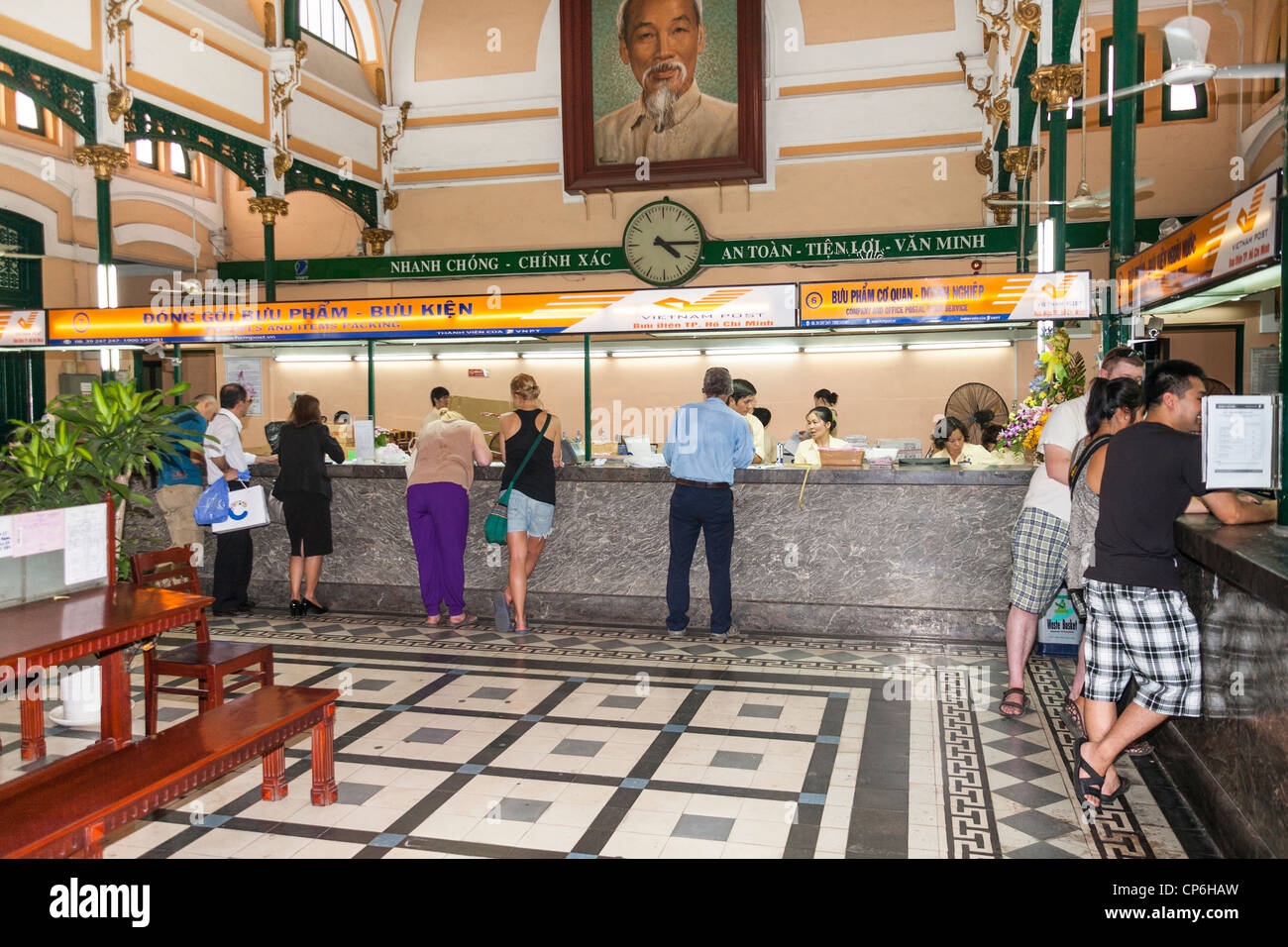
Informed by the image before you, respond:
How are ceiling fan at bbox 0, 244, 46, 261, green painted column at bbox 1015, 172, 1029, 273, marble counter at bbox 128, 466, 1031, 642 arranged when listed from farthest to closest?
ceiling fan at bbox 0, 244, 46, 261 < green painted column at bbox 1015, 172, 1029, 273 < marble counter at bbox 128, 466, 1031, 642

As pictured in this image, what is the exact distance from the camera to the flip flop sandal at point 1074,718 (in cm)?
406

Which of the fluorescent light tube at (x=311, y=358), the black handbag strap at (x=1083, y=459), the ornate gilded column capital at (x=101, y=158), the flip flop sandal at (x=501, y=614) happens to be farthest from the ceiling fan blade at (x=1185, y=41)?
the ornate gilded column capital at (x=101, y=158)

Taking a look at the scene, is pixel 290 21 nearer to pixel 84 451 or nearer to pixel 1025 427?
pixel 84 451

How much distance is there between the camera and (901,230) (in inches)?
442

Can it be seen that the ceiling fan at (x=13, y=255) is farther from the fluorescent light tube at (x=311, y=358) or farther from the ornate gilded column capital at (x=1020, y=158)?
the ornate gilded column capital at (x=1020, y=158)

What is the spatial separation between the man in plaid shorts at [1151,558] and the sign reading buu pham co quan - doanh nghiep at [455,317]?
3.16m

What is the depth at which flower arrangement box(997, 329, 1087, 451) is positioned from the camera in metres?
5.47

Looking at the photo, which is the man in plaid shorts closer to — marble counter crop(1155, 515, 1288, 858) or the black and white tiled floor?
marble counter crop(1155, 515, 1288, 858)

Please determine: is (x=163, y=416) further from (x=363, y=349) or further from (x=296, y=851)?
(x=363, y=349)

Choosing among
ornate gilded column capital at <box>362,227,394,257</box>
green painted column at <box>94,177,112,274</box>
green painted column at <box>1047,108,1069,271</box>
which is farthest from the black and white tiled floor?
ornate gilded column capital at <box>362,227,394,257</box>

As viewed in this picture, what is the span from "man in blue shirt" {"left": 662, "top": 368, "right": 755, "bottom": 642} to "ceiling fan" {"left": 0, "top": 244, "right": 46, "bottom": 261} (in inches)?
370

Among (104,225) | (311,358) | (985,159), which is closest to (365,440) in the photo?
(311,358)

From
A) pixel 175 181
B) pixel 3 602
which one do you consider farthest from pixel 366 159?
pixel 3 602

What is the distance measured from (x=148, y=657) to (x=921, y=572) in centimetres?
428
